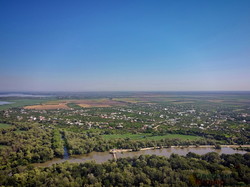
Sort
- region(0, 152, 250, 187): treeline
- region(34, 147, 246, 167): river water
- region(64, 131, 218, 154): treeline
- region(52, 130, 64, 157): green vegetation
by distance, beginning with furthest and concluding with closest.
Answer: region(64, 131, 218, 154): treeline, region(52, 130, 64, 157): green vegetation, region(34, 147, 246, 167): river water, region(0, 152, 250, 187): treeline

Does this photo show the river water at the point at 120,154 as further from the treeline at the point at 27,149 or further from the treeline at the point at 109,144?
the treeline at the point at 27,149

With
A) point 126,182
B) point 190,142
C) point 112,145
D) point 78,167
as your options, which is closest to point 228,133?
point 190,142

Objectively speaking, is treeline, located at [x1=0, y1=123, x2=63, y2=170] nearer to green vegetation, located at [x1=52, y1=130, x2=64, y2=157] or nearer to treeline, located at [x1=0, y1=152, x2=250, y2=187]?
green vegetation, located at [x1=52, y1=130, x2=64, y2=157]

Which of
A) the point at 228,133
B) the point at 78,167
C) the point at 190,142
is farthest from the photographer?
the point at 228,133

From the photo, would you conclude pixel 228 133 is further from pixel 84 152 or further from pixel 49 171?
pixel 49 171

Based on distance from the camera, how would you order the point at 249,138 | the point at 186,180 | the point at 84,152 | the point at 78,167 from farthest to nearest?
the point at 249,138 → the point at 84,152 → the point at 78,167 → the point at 186,180

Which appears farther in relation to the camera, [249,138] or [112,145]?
[249,138]

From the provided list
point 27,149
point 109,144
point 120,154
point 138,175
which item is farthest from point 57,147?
point 138,175

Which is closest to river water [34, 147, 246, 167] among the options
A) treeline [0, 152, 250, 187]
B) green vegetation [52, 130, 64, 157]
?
green vegetation [52, 130, 64, 157]
